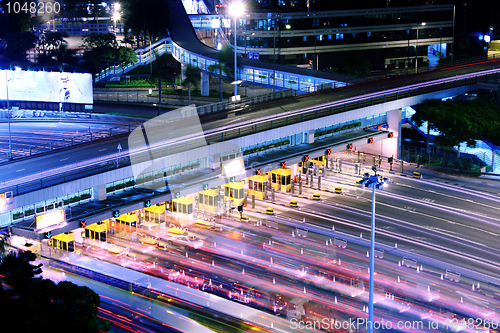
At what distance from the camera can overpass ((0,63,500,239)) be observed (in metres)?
34.5

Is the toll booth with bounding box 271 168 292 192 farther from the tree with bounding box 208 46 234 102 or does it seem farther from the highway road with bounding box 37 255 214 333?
the tree with bounding box 208 46 234 102

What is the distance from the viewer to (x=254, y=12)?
9488 cm

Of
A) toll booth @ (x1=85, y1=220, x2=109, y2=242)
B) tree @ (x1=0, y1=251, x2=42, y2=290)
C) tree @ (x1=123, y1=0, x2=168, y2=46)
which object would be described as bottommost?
toll booth @ (x1=85, y1=220, x2=109, y2=242)

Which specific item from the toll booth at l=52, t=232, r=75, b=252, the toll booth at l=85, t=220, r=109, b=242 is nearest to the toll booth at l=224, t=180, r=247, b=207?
the toll booth at l=85, t=220, r=109, b=242

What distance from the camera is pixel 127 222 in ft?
131

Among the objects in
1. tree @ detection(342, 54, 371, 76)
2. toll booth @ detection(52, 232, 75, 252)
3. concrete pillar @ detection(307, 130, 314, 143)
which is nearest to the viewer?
toll booth @ detection(52, 232, 75, 252)

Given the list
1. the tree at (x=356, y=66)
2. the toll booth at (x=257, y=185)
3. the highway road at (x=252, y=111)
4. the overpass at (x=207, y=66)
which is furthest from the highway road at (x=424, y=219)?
the tree at (x=356, y=66)

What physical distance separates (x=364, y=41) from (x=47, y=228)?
79617 millimetres

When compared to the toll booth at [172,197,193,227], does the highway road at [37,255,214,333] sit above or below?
below

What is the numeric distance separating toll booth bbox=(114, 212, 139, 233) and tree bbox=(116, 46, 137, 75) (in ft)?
191

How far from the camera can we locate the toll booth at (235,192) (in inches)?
1788

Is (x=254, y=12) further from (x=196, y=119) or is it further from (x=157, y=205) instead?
(x=157, y=205)

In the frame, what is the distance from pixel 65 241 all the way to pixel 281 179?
20525 mm

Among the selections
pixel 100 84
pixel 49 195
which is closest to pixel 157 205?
pixel 49 195
